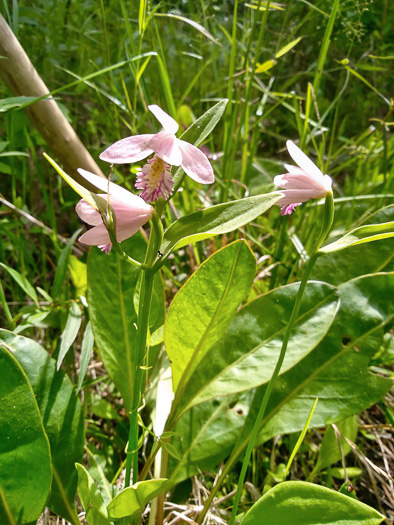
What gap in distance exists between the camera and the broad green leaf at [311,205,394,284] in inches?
40.7

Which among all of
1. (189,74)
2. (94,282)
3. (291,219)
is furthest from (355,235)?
(189,74)

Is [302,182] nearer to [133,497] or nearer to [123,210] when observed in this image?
[123,210]

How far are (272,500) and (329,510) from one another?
3.2 inches

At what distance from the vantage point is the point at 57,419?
886 millimetres

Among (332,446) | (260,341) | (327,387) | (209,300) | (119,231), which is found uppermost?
(119,231)

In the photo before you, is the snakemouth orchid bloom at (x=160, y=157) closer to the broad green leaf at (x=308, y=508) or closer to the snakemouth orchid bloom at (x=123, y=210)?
the snakemouth orchid bloom at (x=123, y=210)

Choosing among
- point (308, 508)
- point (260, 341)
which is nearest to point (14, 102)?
point (260, 341)

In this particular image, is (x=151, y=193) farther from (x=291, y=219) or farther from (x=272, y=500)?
(x=291, y=219)

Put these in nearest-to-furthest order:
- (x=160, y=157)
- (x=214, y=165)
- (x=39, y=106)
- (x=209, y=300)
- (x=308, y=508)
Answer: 1. (x=160, y=157)
2. (x=308, y=508)
3. (x=209, y=300)
4. (x=39, y=106)
5. (x=214, y=165)

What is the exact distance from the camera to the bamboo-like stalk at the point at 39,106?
1.12 meters

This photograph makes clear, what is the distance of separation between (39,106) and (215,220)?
2.61 ft

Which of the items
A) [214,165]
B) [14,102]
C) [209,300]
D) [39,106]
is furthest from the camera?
[214,165]

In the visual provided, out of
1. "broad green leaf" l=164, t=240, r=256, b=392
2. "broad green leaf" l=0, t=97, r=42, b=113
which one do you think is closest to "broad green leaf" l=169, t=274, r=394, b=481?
"broad green leaf" l=164, t=240, r=256, b=392

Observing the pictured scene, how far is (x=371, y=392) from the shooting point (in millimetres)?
945
